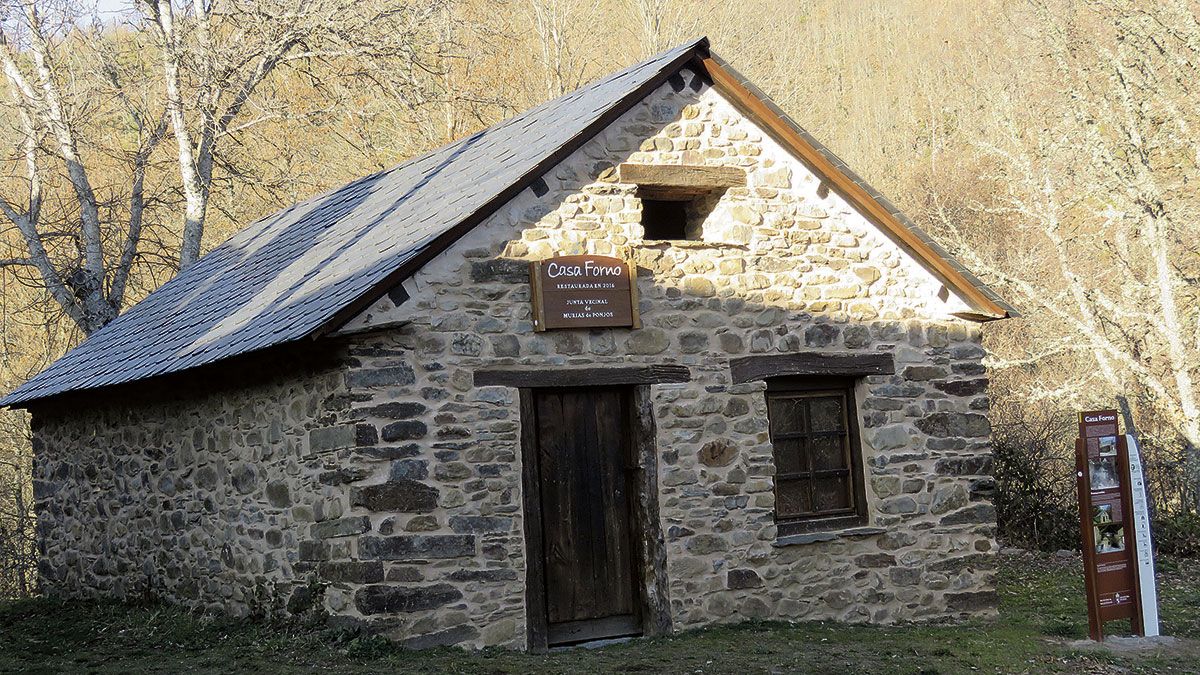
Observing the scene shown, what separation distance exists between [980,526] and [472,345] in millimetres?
4759

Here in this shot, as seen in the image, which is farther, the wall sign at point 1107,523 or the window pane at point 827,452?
the window pane at point 827,452

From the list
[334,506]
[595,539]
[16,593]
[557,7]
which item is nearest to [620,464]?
[595,539]

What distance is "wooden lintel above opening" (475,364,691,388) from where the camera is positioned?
332 inches

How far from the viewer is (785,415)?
981 cm

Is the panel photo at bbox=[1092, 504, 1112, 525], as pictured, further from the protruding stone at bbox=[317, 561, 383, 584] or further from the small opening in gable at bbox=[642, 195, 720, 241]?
the protruding stone at bbox=[317, 561, 383, 584]

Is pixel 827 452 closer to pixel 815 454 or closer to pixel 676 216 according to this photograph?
pixel 815 454

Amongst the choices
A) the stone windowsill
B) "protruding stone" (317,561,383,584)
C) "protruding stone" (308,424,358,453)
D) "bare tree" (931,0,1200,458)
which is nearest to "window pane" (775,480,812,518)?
the stone windowsill

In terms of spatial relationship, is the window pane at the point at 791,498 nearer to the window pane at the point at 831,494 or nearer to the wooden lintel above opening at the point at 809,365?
the window pane at the point at 831,494

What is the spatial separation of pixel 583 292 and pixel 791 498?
2535mm

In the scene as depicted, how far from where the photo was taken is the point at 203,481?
397 inches

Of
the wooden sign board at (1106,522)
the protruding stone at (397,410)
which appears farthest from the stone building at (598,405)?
the wooden sign board at (1106,522)

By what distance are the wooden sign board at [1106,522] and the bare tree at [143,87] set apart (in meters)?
11.4

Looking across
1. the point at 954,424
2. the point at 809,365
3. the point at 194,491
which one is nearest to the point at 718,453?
the point at 809,365

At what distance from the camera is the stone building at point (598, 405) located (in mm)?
8156
